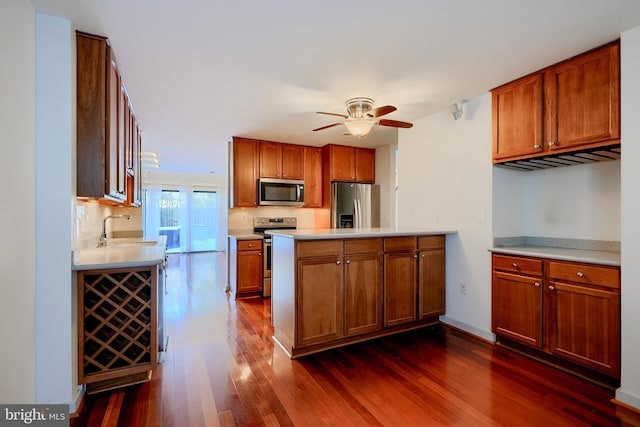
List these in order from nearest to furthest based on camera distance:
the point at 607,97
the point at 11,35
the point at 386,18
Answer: the point at 11,35 < the point at 386,18 < the point at 607,97

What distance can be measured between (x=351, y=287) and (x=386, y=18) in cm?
199

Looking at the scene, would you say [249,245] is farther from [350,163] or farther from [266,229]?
[350,163]

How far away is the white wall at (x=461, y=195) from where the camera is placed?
291cm

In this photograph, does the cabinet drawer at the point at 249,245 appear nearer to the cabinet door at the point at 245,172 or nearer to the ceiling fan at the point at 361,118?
the cabinet door at the point at 245,172

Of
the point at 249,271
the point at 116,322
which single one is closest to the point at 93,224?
the point at 116,322

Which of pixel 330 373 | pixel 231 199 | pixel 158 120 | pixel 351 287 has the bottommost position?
pixel 330 373

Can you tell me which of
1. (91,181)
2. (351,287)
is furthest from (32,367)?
(351,287)

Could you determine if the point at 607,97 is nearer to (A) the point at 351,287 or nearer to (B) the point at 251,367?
(A) the point at 351,287

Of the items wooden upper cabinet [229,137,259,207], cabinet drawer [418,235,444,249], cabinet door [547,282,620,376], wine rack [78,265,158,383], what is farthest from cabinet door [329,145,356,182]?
wine rack [78,265,158,383]

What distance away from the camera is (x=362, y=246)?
2738mm

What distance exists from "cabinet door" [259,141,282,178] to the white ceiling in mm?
1378

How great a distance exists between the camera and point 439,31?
75.4 inches

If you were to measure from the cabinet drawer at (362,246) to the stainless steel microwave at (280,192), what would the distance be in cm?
229

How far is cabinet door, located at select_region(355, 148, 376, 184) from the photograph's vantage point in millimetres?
5137
